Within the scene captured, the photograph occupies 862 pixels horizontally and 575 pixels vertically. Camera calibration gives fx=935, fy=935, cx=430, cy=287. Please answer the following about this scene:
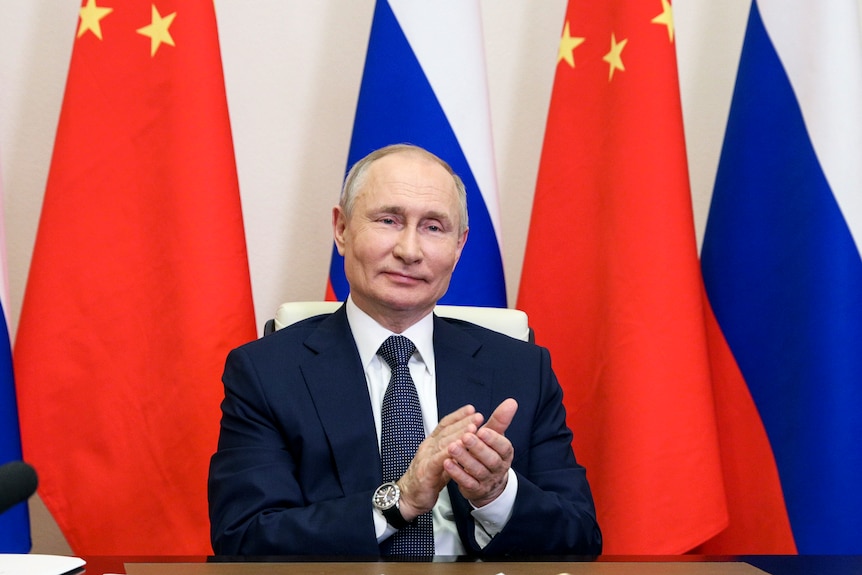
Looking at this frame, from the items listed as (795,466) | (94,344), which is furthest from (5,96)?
(795,466)

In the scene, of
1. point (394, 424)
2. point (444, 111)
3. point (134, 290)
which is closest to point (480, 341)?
point (394, 424)

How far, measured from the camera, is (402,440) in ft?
6.32

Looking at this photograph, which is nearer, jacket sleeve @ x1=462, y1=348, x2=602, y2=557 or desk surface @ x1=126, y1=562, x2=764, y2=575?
desk surface @ x1=126, y1=562, x2=764, y2=575

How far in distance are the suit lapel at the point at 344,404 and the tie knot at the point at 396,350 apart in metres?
0.07

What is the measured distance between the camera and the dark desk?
4.27ft

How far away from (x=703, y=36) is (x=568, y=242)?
1.05 meters

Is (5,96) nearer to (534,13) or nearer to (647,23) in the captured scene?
(534,13)

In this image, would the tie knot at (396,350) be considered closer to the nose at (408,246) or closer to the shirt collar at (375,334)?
the shirt collar at (375,334)

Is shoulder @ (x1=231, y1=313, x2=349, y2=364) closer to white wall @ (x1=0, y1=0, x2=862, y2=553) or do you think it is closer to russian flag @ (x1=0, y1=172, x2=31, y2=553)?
russian flag @ (x1=0, y1=172, x2=31, y2=553)

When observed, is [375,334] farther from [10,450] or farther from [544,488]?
[10,450]

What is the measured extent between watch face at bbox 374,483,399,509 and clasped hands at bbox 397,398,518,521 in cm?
1

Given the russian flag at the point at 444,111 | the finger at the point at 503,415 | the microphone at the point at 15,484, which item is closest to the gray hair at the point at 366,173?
the russian flag at the point at 444,111

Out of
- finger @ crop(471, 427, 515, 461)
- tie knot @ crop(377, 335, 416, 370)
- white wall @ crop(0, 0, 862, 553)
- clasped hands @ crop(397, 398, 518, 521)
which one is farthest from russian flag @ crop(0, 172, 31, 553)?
finger @ crop(471, 427, 515, 461)

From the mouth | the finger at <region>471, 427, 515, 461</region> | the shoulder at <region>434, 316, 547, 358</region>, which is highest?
the mouth
